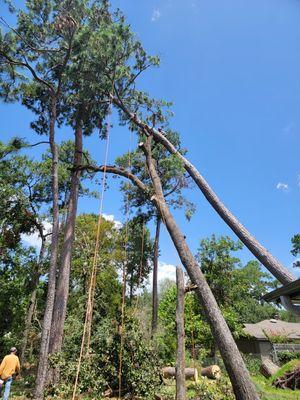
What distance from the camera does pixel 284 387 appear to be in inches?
432

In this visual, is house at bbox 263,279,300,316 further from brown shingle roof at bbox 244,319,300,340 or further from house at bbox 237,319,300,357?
brown shingle roof at bbox 244,319,300,340

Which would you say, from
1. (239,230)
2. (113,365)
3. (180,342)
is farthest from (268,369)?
(239,230)

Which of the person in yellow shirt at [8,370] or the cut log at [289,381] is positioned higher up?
the person in yellow shirt at [8,370]

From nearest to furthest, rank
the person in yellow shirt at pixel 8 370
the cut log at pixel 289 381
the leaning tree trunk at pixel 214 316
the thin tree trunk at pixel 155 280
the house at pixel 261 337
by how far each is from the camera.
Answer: the leaning tree trunk at pixel 214 316
the person in yellow shirt at pixel 8 370
the cut log at pixel 289 381
the thin tree trunk at pixel 155 280
the house at pixel 261 337

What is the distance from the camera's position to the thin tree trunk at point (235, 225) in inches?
280

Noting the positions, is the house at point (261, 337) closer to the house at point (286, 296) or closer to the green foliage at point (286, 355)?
the green foliage at point (286, 355)

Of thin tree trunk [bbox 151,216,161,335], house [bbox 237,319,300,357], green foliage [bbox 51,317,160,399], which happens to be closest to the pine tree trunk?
green foliage [bbox 51,317,160,399]

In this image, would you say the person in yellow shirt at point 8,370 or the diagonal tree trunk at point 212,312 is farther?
the person in yellow shirt at point 8,370

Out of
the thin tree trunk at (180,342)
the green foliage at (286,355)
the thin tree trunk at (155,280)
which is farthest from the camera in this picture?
the green foliage at (286,355)

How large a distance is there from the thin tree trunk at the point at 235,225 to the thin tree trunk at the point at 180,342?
6.18 ft

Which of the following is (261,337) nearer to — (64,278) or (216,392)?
(216,392)

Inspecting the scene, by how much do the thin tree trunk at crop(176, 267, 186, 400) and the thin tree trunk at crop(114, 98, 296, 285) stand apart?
188cm

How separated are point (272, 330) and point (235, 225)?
67.8ft

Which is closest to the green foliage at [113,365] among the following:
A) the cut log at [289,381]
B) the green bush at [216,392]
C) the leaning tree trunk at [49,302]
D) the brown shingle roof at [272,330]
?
the leaning tree trunk at [49,302]
